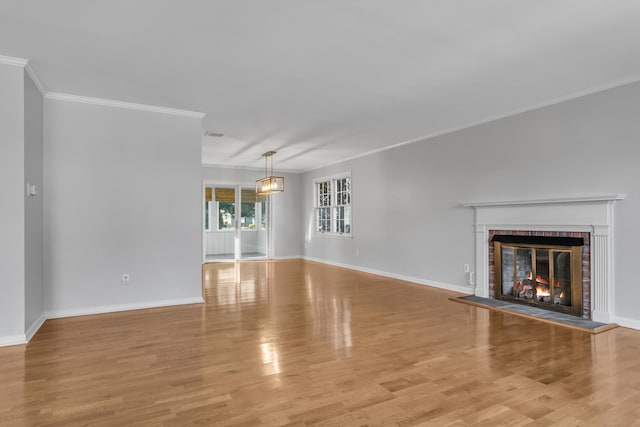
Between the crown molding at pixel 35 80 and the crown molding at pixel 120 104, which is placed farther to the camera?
the crown molding at pixel 120 104

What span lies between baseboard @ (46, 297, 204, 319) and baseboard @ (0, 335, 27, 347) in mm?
861

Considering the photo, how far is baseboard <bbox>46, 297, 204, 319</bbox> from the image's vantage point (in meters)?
4.27

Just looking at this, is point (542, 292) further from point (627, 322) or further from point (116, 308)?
point (116, 308)

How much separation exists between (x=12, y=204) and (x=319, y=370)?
10.1 ft

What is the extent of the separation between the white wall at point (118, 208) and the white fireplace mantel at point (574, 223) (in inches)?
156

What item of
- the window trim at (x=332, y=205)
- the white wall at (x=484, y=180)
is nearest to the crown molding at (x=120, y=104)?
the white wall at (x=484, y=180)

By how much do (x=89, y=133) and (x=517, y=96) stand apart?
197 inches

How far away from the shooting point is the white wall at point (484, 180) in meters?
3.95

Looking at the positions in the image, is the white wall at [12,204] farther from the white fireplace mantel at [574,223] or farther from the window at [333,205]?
the window at [333,205]

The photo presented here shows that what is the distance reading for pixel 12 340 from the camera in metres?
3.38

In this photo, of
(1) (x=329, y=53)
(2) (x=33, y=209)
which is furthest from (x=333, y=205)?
(2) (x=33, y=209)

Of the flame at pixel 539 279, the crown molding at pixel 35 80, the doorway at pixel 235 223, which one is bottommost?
the flame at pixel 539 279

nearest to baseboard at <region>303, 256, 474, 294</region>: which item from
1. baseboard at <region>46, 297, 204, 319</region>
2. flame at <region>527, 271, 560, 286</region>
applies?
flame at <region>527, 271, 560, 286</region>

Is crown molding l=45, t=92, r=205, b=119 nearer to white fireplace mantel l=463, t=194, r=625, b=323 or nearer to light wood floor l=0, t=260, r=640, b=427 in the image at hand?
light wood floor l=0, t=260, r=640, b=427
